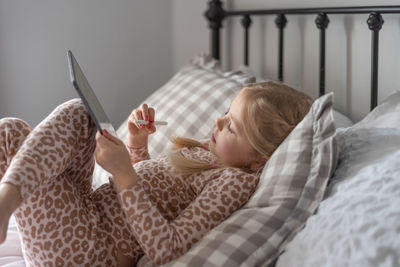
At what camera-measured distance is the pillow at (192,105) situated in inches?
68.5

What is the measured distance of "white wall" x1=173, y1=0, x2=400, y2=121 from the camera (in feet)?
5.23

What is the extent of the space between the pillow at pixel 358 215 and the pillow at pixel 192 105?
66cm

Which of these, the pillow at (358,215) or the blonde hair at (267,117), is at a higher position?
the blonde hair at (267,117)

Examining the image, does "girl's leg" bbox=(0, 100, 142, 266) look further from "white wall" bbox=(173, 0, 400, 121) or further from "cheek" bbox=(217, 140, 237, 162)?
"white wall" bbox=(173, 0, 400, 121)

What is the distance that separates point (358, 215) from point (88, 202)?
60 cm

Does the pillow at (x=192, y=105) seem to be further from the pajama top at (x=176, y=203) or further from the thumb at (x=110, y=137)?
the thumb at (x=110, y=137)

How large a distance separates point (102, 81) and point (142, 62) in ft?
0.79

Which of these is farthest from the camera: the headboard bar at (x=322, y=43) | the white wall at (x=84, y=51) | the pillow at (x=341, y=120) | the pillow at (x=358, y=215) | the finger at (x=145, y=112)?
the white wall at (x=84, y=51)

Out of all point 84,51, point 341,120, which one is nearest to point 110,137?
point 341,120

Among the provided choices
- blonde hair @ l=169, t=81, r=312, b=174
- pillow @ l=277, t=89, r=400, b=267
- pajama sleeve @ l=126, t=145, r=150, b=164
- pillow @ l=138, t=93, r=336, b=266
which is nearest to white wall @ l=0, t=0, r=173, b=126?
pajama sleeve @ l=126, t=145, r=150, b=164

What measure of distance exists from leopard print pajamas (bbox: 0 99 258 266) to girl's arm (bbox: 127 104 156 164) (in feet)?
0.47

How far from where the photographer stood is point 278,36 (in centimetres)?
207

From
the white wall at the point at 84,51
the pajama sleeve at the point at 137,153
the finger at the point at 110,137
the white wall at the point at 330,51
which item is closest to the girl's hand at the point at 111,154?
the finger at the point at 110,137

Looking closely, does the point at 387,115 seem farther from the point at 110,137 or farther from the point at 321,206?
the point at 110,137
